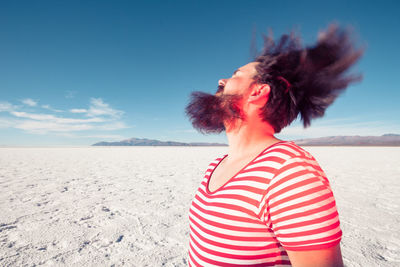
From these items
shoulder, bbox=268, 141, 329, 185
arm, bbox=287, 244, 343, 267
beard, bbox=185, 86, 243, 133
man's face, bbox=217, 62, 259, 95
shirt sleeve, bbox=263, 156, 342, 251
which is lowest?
arm, bbox=287, 244, 343, 267

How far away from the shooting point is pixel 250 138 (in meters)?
0.97

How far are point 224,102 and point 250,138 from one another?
0.23 metres

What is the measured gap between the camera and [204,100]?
3.73 ft

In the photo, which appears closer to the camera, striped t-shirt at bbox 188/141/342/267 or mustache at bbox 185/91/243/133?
striped t-shirt at bbox 188/141/342/267

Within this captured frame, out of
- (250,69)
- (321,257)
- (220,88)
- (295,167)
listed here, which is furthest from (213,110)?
(321,257)

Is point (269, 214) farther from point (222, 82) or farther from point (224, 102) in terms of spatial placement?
point (222, 82)

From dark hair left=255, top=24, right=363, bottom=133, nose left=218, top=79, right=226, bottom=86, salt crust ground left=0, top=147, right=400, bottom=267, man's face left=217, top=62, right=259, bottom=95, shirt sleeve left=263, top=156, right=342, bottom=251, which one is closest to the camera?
shirt sleeve left=263, top=156, right=342, bottom=251

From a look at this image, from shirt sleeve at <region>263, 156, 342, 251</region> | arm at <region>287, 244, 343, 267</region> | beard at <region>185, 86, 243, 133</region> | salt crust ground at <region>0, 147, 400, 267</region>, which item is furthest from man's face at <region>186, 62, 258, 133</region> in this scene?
salt crust ground at <region>0, 147, 400, 267</region>

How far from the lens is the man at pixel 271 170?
0.57 metres

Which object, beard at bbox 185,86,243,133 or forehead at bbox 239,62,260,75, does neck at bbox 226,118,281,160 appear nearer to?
beard at bbox 185,86,243,133

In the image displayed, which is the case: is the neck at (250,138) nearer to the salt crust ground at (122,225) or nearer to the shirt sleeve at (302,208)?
the shirt sleeve at (302,208)

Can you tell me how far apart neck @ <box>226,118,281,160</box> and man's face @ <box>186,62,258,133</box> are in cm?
5

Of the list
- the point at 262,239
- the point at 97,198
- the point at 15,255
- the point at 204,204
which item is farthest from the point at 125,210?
the point at 262,239

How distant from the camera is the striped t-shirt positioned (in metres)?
0.56
